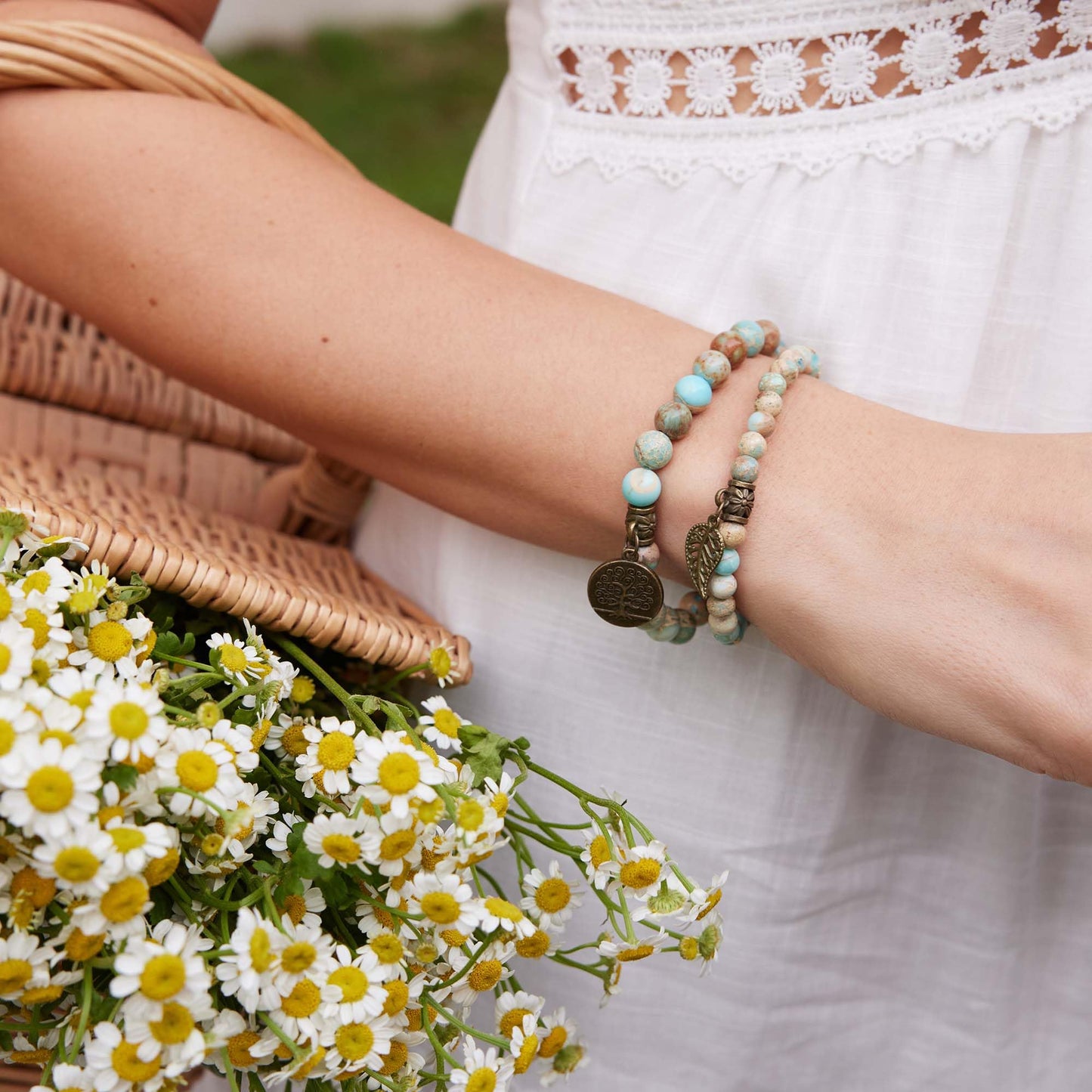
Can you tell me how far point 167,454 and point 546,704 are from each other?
570 millimetres

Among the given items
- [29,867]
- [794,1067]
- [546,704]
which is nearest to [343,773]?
[29,867]

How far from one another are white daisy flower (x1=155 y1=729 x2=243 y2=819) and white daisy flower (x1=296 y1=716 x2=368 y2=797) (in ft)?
0.18

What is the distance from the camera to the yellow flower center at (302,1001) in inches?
19.6

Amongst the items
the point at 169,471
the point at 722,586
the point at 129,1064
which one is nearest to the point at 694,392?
the point at 722,586

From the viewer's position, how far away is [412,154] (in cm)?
272

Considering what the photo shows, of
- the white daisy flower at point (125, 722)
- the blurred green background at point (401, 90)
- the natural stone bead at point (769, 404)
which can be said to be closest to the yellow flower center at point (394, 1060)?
the white daisy flower at point (125, 722)

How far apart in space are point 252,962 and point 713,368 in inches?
17.1

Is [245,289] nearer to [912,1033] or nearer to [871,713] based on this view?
[871,713]

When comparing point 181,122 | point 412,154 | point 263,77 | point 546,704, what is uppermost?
point 263,77

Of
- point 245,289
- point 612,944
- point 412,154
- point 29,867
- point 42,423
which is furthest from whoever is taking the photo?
point 412,154

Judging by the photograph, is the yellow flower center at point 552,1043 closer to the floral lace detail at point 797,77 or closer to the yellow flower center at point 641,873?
the yellow flower center at point 641,873

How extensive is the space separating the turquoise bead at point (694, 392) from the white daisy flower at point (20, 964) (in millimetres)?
466

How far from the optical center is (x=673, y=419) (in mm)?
645

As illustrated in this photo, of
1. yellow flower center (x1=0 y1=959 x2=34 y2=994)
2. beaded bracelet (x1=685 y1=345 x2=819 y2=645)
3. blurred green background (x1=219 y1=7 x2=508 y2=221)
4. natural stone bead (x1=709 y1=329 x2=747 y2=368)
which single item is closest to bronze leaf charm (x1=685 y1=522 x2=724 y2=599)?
beaded bracelet (x1=685 y1=345 x2=819 y2=645)
